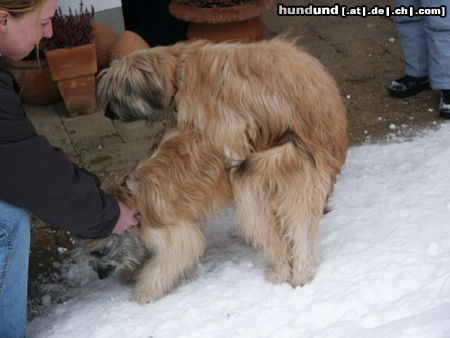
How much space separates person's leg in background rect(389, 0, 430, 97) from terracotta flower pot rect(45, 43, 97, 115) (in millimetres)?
2099

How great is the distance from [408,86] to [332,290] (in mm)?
2269

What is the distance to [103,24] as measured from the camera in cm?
501

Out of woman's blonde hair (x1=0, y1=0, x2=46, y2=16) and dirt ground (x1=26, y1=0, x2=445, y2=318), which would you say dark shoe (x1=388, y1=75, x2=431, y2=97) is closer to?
dirt ground (x1=26, y1=0, x2=445, y2=318)

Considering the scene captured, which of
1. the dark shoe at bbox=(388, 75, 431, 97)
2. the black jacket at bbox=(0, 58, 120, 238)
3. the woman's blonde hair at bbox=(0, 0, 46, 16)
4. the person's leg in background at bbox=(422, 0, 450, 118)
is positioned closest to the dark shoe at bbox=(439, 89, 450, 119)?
the person's leg in background at bbox=(422, 0, 450, 118)

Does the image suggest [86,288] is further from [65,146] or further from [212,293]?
[65,146]

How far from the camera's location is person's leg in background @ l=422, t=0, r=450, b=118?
161 inches

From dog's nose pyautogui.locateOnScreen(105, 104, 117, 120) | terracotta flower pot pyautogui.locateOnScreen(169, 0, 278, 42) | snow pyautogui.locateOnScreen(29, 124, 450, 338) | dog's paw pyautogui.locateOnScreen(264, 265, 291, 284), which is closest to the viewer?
snow pyautogui.locateOnScreen(29, 124, 450, 338)

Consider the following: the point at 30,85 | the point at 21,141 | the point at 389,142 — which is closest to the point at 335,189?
the point at 389,142

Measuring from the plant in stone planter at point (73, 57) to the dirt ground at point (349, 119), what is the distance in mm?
195

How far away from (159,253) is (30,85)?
237 cm

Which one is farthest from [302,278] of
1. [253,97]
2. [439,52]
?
[439,52]

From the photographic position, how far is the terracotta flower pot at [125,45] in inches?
184

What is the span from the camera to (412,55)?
452cm

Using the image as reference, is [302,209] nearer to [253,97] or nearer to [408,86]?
[253,97]
